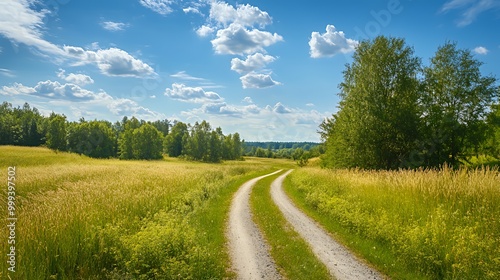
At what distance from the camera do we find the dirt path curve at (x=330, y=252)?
8367 mm

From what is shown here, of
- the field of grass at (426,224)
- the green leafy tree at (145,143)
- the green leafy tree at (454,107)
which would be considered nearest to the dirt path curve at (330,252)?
the field of grass at (426,224)

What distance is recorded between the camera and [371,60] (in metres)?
29.3

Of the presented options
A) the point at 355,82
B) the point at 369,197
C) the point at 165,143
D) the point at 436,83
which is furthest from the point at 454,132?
the point at 165,143

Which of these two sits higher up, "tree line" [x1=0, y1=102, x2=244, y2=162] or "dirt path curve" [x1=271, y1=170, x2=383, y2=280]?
"tree line" [x1=0, y1=102, x2=244, y2=162]

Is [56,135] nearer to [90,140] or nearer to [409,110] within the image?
[90,140]

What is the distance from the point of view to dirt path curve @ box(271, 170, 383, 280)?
8367 mm

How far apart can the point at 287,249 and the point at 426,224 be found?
195 inches

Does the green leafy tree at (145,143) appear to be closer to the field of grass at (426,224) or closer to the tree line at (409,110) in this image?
the tree line at (409,110)

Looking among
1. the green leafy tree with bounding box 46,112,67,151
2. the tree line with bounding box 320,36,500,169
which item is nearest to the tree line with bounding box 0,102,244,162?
the green leafy tree with bounding box 46,112,67,151

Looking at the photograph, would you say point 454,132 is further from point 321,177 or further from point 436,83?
point 321,177

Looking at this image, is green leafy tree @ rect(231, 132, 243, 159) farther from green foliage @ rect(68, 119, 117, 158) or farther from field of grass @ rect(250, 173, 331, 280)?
field of grass @ rect(250, 173, 331, 280)

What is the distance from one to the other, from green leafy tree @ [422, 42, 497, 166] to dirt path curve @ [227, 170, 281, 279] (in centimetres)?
2548

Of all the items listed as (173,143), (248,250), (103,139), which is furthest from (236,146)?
(248,250)

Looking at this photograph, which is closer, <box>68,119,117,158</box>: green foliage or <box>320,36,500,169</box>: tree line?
<box>320,36,500,169</box>: tree line
